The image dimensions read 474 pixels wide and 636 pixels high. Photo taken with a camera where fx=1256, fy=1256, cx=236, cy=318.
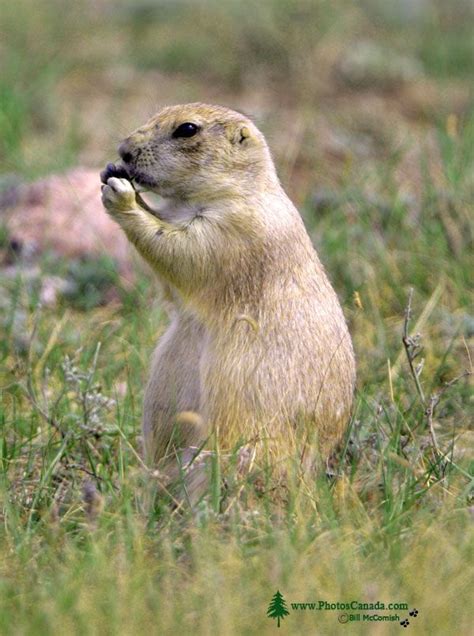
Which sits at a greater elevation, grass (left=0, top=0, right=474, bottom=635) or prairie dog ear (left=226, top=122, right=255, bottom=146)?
prairie dog ear (left=226, top=122, right=255, bottom=146)

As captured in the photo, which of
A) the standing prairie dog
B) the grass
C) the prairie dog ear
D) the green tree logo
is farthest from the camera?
the prairie dog ear

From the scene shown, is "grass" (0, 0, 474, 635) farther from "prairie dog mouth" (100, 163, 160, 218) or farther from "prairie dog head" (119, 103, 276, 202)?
"prairie dog mouth" (100, 163, 160, 218)

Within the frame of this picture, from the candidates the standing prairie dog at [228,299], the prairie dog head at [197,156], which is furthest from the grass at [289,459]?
the prairie dog head at [197,156]

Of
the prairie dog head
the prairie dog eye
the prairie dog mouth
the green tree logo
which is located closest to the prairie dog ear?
the prairie dog head

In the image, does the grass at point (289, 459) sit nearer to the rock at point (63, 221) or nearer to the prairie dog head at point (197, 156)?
the rock at point (63, 221)

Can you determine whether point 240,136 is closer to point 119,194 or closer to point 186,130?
point 186,130

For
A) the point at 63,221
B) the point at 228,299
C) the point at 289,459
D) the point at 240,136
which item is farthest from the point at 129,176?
the point at 63,221

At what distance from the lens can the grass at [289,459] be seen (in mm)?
3242

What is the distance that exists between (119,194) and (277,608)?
1657mm

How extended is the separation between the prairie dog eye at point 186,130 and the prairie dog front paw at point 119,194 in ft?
0.91

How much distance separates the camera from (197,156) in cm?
439

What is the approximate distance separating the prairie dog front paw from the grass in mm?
663

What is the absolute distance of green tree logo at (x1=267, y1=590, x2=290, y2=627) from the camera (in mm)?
3127

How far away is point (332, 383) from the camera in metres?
4.19
